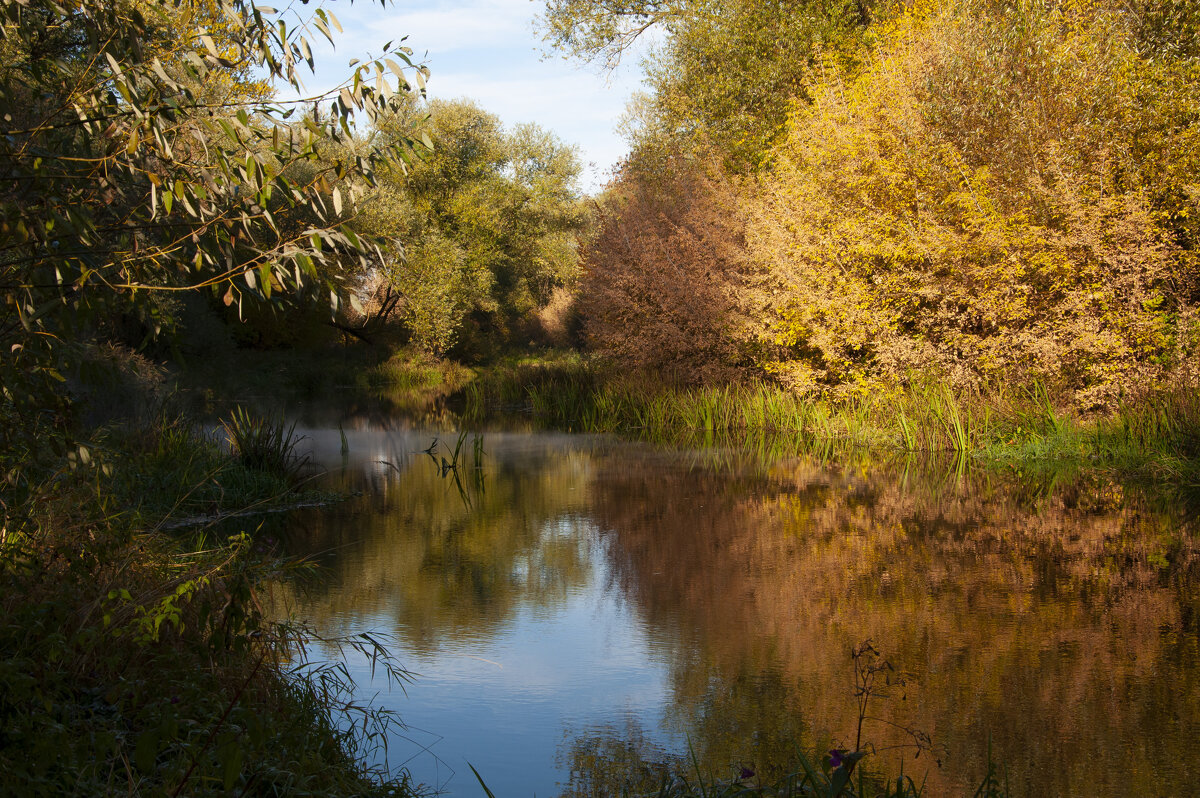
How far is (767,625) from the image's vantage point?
5934 mm

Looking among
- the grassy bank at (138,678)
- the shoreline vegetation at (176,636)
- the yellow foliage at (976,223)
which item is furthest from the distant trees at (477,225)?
the grassy bank at (138,678)

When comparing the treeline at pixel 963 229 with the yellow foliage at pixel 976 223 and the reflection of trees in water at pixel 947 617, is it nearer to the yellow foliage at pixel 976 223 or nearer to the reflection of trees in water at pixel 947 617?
the yellow foliage at pixel 976 223

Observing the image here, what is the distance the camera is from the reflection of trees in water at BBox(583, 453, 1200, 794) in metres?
4.23

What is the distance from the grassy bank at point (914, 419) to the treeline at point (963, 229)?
0.39 meters

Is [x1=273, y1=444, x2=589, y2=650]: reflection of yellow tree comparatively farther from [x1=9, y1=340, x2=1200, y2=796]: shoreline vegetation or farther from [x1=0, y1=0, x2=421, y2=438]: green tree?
[x1=0, y1=0, x2=421, y2=438]: green tree

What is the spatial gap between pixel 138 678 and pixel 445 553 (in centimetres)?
426

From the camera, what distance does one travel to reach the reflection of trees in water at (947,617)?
4.23 meters

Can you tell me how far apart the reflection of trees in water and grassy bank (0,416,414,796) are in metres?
1.70

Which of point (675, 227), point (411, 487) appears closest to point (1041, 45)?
point (675, 227)

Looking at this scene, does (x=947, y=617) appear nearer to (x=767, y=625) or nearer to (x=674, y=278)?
(x=767, y=625)

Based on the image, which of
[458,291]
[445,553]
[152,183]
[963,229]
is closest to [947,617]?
[445,553]

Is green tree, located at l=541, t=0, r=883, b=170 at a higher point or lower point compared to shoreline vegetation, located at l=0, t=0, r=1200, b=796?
higher

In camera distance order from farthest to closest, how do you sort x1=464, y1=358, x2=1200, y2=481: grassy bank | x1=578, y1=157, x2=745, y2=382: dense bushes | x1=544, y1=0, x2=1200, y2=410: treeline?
x1=578, y1=157, x2=745, y2=382: dense bushes < x1=544, y1=0, x2=1200, y2=410: treeline < x1=464, y1=358, x2=1200, y2=481: grassy bank

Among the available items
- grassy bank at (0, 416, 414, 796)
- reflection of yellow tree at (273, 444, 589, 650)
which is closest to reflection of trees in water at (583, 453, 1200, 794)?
reflection of yellow tree at (273, 444, 589, 650)
